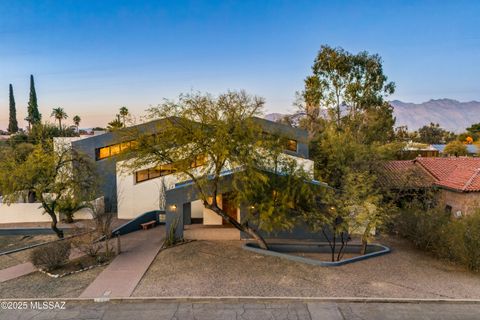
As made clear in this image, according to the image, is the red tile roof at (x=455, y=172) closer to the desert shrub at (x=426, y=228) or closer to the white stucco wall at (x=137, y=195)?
the desert shrub at (x=426, y=228)

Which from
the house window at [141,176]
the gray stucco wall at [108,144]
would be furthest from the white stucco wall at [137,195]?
the gray stucco wall at [108,144]

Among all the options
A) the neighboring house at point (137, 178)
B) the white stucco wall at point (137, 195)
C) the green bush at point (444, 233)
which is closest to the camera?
the green bush at point (444, 233)

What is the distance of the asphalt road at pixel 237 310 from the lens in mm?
8102

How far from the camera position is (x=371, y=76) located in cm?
2894

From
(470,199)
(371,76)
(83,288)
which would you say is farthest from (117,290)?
(371,76)

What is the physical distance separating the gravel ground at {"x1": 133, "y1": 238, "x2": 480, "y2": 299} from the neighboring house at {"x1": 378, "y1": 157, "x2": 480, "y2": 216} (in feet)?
20.0

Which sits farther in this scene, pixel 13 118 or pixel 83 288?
pixel 13 118

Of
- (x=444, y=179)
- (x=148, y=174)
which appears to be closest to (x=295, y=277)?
(x=148, y=174)

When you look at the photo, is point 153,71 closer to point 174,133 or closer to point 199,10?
point 199,10

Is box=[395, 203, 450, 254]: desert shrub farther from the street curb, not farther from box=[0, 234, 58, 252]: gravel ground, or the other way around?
box=[0, 234, 58, 252]: gravel ground

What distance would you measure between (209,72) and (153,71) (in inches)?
229

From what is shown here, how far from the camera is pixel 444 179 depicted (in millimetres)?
19641

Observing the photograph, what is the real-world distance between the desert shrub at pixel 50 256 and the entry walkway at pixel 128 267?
72.7 inches

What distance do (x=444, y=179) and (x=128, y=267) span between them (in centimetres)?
2030
